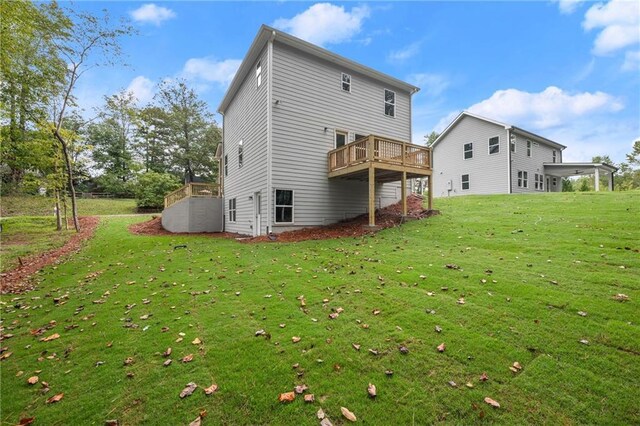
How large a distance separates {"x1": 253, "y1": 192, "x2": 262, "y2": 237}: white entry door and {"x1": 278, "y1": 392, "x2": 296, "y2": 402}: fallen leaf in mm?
10282

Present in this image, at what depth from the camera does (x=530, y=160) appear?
22266 millimetres

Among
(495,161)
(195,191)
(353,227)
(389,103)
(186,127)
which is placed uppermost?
(186,127)

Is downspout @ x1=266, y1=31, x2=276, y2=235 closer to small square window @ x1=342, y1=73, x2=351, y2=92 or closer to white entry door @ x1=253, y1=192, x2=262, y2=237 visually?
white entry door @ x1=253, y1=192, x2=262, y2=237

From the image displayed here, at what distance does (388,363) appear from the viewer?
2959 mm

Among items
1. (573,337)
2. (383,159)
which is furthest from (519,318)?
(383,159)

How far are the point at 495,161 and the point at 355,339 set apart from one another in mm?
22574

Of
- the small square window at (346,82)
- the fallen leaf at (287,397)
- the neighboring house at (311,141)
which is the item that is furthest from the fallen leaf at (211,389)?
the small square window at (346,82)

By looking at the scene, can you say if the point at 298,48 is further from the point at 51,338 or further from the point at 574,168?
the point at 574,168

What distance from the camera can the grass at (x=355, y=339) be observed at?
7.99 feet

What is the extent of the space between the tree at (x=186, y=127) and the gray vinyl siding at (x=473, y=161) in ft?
92.3

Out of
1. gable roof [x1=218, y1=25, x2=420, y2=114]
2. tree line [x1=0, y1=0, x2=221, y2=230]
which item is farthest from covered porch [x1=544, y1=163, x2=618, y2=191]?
tree line [x1=0, y1=0, x2=221, y2=230]

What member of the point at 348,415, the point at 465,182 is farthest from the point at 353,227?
the point at 465,182

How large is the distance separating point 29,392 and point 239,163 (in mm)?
13868

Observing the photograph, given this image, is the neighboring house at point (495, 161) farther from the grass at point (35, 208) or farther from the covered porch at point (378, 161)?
the grass at point (35, 208)
